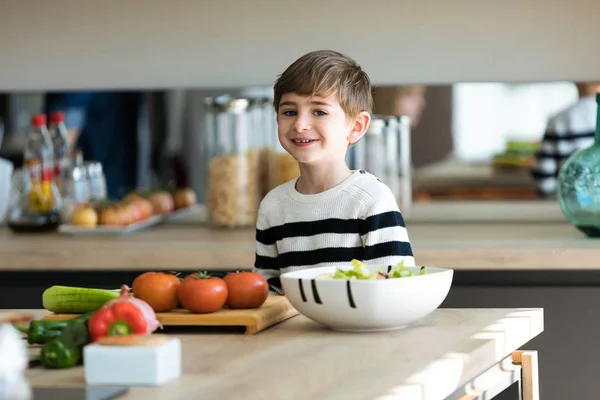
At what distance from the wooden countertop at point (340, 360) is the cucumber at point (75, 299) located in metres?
0.17

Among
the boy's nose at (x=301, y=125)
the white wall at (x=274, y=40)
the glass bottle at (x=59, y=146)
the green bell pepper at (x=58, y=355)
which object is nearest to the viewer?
the green bell pepper at (x=58, y=355)

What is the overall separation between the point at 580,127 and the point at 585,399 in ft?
2.97

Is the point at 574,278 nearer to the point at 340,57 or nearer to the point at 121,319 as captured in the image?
the point at 340,57

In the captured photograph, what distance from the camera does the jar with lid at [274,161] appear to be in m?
3.29

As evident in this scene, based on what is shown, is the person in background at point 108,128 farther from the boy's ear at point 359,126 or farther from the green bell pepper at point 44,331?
the green bell pepper at point 44,331

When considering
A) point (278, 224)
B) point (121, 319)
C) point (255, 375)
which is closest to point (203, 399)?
point (255, 375)

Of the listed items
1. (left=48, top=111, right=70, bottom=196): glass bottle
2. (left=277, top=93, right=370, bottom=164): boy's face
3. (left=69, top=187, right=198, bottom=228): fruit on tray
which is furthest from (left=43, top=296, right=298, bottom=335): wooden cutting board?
(left=48, top=111, right=70, bottom=196): glass bottle

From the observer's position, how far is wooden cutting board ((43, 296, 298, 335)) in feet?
5.40

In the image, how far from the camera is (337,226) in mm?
2064

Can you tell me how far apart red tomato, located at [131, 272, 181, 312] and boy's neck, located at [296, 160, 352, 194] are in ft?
1.56

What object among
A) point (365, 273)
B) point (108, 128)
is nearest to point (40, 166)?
point (108, 128)

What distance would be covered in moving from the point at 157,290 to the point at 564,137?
1944mm

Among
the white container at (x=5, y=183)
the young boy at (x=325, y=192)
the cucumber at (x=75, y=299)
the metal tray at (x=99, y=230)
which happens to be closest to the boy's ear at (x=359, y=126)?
the young boy at (x=325, y=192)

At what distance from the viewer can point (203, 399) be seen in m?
1.23
